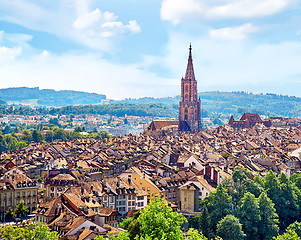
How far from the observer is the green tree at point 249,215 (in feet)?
250

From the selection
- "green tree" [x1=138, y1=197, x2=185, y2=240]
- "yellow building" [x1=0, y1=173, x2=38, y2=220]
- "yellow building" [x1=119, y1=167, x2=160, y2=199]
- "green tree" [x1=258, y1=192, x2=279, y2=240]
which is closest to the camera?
"green tree" [x1=138, y1=197, x2=185, y2=240]

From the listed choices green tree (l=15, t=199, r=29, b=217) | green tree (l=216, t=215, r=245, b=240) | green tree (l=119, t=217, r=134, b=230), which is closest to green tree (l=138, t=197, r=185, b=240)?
green tree (l=119, t=217, r=134, b=230)

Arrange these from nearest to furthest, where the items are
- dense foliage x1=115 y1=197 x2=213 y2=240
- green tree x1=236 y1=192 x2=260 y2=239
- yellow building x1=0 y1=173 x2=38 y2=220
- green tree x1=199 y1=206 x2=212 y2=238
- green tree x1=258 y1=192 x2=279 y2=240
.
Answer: dense foliage x1=115 y1=197 x2=213 y2=240 < green tree x1=199 y1=206 x2=212 y2=238 < green tree x1=236 y1=192 x2=260 y2=239 < green tree x1=258 y1=192 x2=279 y2=240 < yellow building x1=0 y1=173 x2=38 y2=220

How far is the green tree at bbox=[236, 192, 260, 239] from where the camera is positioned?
7606 centimetres

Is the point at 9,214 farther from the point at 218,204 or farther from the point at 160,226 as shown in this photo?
the point at 160,226

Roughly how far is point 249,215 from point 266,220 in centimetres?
276

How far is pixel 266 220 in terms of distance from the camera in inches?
3068

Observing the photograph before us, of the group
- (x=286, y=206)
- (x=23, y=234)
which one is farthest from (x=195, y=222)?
(x=23, y=234)

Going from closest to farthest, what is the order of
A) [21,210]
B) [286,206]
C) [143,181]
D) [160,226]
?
[160,226]
[21,210]
[286,206]
[143,181]

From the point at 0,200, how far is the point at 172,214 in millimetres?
35255

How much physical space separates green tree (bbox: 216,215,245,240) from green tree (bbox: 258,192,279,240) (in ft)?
18.6

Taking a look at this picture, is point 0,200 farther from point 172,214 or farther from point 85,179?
point 172,214

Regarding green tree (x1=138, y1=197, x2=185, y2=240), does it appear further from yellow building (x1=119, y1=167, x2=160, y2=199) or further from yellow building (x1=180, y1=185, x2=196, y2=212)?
yellow building (x1=180, y1=185, x2=196, y2=212)

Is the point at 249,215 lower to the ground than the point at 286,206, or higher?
higher
